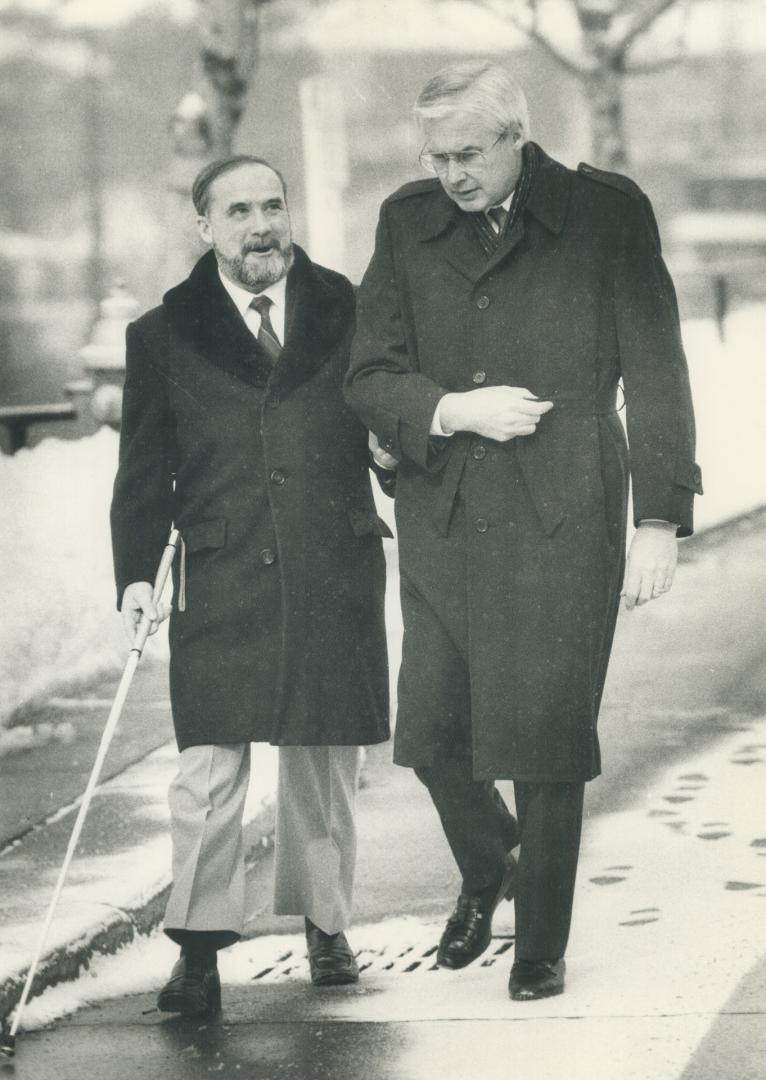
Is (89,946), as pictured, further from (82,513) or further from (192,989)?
(82,513)

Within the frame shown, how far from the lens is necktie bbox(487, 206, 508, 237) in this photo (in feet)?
15.1

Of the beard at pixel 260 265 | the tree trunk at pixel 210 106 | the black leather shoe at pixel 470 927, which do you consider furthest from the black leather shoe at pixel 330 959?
the tree trunk at pixel 210 106

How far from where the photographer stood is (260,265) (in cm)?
483

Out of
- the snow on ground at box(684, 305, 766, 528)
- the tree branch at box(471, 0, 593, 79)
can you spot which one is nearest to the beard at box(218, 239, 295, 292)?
the snow on ground at box(684, 305, 766, 528)

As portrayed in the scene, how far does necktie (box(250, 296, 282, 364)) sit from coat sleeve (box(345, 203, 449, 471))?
9.7 inches

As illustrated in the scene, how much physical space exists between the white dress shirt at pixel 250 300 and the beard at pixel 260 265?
23 millimetres

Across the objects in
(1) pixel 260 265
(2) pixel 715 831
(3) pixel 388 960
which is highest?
(1) pixel 260 265

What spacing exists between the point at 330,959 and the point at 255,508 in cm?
100

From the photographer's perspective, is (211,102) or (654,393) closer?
(654,393)

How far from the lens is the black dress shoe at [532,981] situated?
4.60 m

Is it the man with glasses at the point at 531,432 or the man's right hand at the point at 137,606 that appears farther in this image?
the man's right hand at the point at 137,606

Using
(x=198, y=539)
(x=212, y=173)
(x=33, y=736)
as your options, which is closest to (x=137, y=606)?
(x=198, y=539)

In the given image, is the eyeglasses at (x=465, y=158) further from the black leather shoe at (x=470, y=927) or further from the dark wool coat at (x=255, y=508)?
the black leather shoe at (x=470, y=927)

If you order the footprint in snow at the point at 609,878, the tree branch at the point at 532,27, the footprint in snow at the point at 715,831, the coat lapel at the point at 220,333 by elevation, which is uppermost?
the tree branch at the point at 532,27
